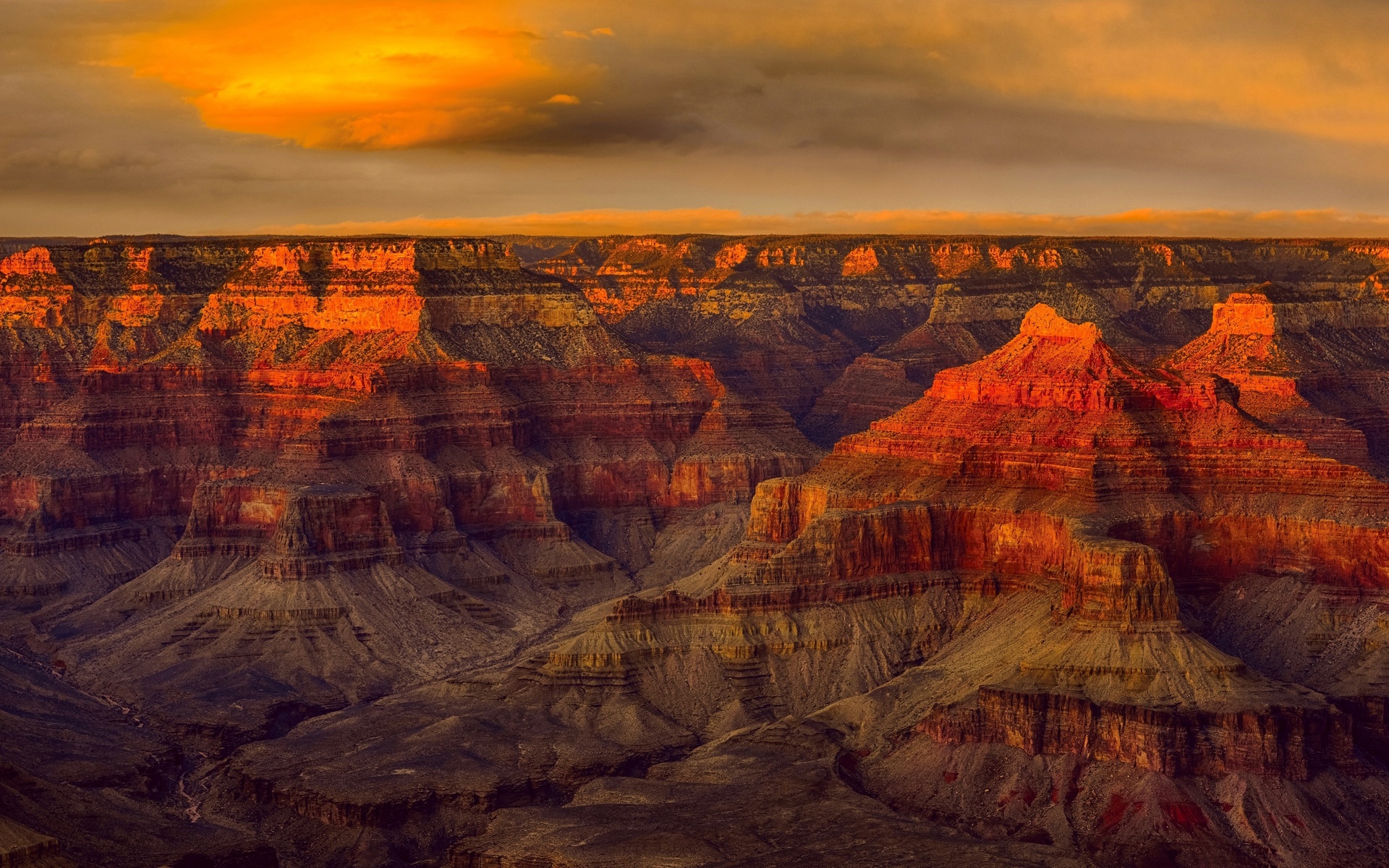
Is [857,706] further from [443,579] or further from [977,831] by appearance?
[443,579]

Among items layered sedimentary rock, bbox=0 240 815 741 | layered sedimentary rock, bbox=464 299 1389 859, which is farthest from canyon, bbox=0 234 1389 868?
layered sedimentary rock, bbox=0 240 815 741

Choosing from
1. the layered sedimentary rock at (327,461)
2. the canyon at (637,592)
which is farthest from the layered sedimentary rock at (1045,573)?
the layered sedimentary rock at (327,461)

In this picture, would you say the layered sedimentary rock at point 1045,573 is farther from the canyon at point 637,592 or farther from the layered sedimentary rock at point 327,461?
the layered sedimentary rock at point 327,461

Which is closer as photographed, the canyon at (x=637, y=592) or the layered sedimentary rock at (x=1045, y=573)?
the canyon at (x=637, y=592)

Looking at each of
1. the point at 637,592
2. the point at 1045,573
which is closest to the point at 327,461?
the point at 637,592

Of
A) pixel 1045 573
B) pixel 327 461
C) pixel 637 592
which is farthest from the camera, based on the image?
pixel 327 461

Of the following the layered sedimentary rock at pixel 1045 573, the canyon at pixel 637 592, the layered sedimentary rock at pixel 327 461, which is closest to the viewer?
the canyon at pixel 637 592

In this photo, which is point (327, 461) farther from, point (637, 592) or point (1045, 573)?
point (1045, 573)

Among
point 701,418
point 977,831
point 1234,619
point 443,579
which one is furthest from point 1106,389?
point 701,418

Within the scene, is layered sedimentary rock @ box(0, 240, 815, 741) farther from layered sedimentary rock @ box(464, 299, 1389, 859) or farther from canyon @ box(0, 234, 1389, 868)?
layered sedimentary rock @ box(464, 299, 1389, 859)
